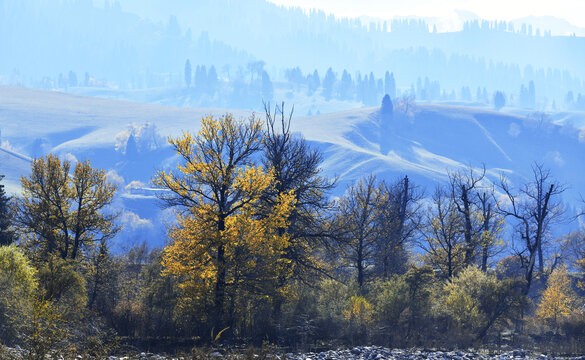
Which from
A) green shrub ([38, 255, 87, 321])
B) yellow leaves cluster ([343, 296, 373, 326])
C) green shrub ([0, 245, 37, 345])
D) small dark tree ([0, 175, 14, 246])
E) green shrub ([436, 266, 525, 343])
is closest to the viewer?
green shrub ([0, 245, 37, 345])

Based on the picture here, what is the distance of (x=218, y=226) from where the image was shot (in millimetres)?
27594

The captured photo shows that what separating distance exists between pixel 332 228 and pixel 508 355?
13.1m

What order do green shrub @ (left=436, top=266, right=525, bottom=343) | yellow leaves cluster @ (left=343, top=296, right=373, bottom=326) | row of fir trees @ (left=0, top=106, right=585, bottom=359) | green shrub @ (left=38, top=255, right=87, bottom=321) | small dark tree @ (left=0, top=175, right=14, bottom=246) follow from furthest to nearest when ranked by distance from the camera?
small dark tree @ (left=0, top=175, right=14, bottom=246), green shrub @ (left=436, top=266, right=525, bottom=343), yellow leaves cluster @ (left=343, top=296, right=373, bottom=326), green shrub @ (left=38, top=255, right=87, bottom=321), row of fir trees @ (left=0, top=106, right=585, bottom=359)

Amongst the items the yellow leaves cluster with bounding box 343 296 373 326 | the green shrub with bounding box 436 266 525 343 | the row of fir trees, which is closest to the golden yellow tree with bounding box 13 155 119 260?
the row of fir trees

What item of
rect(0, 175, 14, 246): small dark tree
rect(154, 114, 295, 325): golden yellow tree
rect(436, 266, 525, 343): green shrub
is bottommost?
rect(436, 266, 525, 343): green shrub

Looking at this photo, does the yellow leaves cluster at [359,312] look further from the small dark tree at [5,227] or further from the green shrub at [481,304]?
the small dark tree at [5,227]

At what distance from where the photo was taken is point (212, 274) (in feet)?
86.5

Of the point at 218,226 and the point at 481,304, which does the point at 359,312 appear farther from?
the point at 218,226

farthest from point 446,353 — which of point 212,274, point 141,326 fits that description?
point 141,326

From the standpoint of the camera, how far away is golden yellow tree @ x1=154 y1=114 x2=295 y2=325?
87.7 feet

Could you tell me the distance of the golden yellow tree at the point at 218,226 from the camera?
87.7 feet

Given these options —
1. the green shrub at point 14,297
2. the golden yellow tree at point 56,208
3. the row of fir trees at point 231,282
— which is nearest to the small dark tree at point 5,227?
the row of fir trees at point 231,282

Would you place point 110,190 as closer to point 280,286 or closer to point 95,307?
point 95,307

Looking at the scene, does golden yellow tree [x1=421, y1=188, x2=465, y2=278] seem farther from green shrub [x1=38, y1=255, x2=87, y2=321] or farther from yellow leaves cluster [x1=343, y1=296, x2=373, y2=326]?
green shrub [x1=38, y1=255, x2=87, y2=321]
